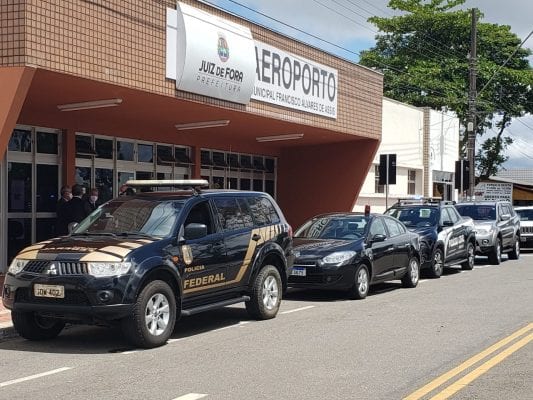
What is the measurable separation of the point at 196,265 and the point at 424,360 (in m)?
2.96

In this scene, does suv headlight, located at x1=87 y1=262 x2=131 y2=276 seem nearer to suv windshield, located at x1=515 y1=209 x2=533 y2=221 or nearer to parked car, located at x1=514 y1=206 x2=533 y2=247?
parked car, located at x1=514 y1=206 x2=533 y2=247

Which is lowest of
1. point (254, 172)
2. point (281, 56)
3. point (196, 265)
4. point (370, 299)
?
point (370, 299)

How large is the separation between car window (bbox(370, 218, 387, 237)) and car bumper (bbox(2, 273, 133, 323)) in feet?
20.8

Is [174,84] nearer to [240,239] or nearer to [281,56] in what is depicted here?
[281,56]

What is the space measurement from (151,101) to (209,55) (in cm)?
148

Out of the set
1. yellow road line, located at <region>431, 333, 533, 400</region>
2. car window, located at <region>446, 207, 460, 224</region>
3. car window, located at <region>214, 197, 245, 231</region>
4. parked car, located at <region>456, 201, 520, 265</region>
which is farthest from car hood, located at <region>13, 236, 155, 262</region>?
parked car, located at <region>456, 201, 520, 265</region>

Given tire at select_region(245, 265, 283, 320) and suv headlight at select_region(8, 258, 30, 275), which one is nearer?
suv headlight at select_region(8, 258, 30, 275)

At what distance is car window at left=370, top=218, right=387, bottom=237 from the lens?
1332 cm

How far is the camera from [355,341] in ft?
28.8

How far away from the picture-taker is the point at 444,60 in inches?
1667

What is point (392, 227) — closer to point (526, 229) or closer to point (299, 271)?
point (299, 271)

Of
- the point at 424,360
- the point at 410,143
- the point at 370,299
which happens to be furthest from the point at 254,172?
the point at 424,360

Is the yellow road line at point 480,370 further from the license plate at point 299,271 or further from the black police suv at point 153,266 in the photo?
the license plate at point 299,271

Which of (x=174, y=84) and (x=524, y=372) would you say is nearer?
(x=524, y=372)
